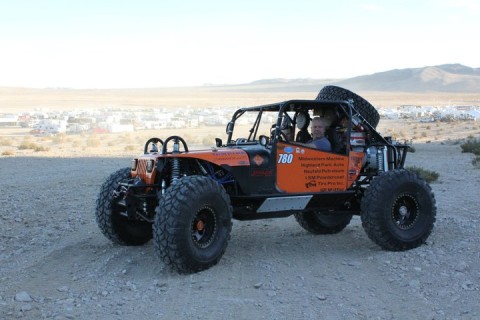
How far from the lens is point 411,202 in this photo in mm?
8453

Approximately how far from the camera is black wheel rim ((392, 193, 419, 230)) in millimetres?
8305

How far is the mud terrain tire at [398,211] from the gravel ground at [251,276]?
0.69ft

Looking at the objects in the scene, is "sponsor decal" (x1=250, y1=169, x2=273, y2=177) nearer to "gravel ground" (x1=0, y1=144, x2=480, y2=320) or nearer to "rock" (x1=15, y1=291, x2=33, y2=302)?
"gravel ground" (x1=0, y1=144, x2=480, y2=320)

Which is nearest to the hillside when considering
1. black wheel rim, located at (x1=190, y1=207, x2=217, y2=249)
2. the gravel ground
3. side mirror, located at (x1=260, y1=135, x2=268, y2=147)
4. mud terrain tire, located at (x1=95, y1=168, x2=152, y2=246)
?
the gravel ground

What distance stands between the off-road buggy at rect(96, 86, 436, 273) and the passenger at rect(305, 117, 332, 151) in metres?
0.16

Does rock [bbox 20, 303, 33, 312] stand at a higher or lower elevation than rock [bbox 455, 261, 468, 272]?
higher

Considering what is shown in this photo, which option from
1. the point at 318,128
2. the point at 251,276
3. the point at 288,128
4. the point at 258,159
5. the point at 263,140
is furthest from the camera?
the point at 288,128

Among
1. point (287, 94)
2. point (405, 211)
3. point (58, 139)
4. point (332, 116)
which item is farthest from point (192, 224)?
point (287, 94)

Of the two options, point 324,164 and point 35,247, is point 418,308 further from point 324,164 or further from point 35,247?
point 35,247

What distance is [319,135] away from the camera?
848cm

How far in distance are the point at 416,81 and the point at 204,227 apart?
6570 inches

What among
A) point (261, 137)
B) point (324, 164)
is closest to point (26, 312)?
point (261, 137)

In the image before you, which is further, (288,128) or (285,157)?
(288,128)

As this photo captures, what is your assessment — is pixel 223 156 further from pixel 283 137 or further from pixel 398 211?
pixel 398 211
